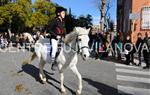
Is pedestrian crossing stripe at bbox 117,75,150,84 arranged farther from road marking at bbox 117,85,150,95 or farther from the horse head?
the horse head

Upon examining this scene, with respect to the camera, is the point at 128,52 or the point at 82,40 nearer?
the point at 82,40

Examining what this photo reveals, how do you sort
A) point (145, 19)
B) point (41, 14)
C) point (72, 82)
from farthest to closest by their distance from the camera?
point (41, 14) → point (145, 19) → point (72, 82)

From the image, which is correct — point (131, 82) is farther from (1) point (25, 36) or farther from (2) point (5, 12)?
(2) point (5, 12)

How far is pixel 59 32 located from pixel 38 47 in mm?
1607

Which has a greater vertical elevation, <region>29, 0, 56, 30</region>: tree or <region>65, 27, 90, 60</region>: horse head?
<region>29, 0, 56, 30</region>: tree

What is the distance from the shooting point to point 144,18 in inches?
1167

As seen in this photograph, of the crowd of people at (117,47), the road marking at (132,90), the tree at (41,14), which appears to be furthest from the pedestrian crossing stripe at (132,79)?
the tree at (41,14)

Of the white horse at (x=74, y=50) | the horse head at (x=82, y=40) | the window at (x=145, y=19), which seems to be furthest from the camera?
the window at (x=145, y=19)

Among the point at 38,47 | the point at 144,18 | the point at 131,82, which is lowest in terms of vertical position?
the point at 131,82

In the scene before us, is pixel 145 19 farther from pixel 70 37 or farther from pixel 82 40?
pixel 82 40

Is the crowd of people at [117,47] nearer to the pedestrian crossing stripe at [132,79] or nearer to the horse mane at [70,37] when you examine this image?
the pedestrian crossing stripe at [132,79]

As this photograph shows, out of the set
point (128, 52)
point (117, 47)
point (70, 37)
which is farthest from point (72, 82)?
point (117, 47)

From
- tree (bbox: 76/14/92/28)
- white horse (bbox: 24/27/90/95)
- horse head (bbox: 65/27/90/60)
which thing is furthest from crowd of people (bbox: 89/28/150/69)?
tree (bbox: 76/14/92/28)

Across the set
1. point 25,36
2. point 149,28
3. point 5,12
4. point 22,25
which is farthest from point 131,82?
point 22,25
